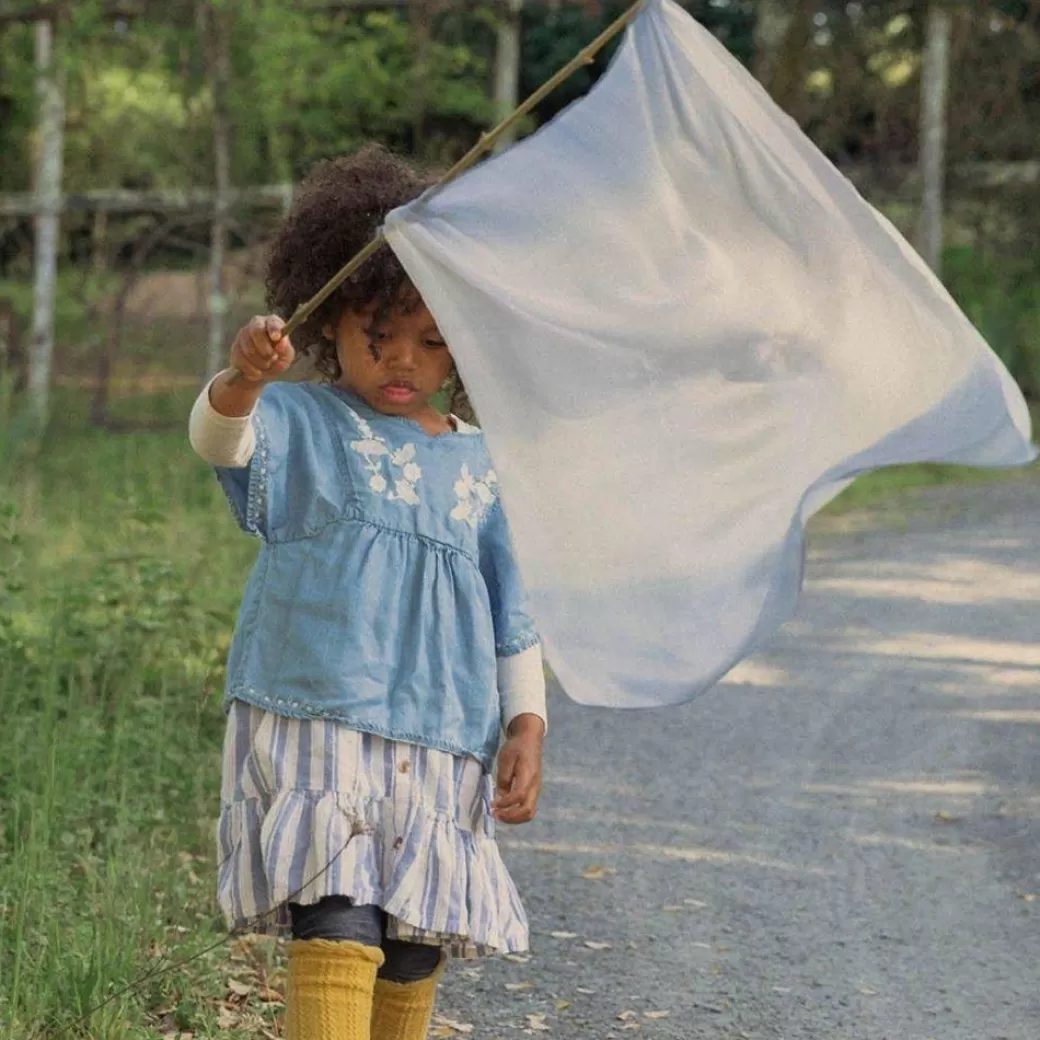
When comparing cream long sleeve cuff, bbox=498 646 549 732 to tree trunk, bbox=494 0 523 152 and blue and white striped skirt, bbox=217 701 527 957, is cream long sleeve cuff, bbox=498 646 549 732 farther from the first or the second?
tree trunk, bbox=494 0 523 152

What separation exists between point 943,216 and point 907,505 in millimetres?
7418

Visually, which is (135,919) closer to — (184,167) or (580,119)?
(580,119)

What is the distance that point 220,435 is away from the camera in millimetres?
2992

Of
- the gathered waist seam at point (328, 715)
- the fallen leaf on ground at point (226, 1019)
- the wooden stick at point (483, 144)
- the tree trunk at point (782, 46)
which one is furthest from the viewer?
the tree trunk at point (782, 46)

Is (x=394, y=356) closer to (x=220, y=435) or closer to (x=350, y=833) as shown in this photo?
(x=220, y=435)

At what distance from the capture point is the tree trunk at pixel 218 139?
46.3 feet

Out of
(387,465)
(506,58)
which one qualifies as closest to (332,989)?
(387,465)

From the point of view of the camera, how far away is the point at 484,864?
3.19 metres

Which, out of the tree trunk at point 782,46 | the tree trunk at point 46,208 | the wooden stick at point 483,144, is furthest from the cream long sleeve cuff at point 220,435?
the tree trunk at point 782,46

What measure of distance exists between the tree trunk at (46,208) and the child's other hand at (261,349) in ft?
40.0

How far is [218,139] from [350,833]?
11.8 metres

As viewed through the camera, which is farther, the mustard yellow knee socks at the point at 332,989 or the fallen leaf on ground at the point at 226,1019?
the fallen leaf on ground at the point at 226,1019

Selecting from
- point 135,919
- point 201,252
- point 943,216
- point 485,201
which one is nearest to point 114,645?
point 135,919

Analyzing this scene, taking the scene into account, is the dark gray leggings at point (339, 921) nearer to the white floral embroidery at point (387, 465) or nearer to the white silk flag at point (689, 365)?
the white silk flag at point (689, 365)
